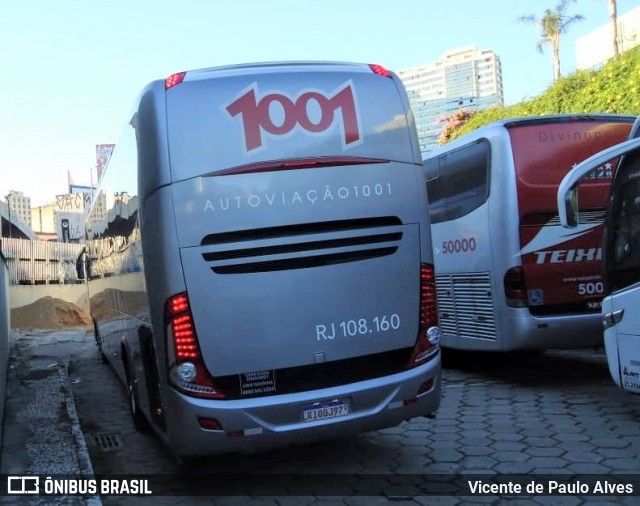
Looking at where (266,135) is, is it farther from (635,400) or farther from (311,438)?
(635,400)

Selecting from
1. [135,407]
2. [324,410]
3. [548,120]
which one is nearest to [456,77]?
[548,120]

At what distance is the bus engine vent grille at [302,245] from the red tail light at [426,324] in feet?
1.18

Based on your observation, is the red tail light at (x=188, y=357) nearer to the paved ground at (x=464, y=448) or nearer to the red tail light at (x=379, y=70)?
the paved ground at (x=464, y=448)

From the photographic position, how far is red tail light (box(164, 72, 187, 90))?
177 inches

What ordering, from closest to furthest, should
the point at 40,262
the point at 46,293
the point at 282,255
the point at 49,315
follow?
the point at 282,255 < the point at 49,315 < the point at 46,293 < the point at 40,262

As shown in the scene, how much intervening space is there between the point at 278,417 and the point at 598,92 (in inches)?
513

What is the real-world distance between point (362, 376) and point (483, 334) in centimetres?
355

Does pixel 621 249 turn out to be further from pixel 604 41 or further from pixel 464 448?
pixel 604 41

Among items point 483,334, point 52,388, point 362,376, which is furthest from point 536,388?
point 52,388

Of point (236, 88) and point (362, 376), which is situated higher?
point (236, 88)

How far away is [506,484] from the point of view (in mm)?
4547

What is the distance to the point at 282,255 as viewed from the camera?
4461 mm

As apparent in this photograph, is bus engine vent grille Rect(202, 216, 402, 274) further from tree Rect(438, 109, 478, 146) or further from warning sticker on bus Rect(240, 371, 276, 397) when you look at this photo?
tree Rect(438, 109, 478, 146)

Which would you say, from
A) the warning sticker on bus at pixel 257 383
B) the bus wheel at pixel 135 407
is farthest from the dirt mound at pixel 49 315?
the warning sticker on bus at pixel 257 383
